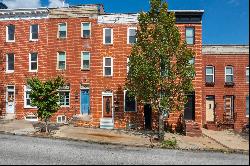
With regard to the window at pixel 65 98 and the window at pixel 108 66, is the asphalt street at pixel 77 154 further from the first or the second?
the window at pixel 108 66

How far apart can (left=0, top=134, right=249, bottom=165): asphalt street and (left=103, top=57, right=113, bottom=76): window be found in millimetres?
9913

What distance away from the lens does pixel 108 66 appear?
30.2 metres

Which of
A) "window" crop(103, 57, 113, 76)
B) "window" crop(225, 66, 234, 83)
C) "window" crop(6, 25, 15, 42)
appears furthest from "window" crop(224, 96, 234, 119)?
"window" crop(6, 25, 15, 42)

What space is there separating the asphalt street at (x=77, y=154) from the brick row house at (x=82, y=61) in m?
8.75

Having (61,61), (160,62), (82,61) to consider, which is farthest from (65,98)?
(160,62)

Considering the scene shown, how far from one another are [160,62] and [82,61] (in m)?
10.2

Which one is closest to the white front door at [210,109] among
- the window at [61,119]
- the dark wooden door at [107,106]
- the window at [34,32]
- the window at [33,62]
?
the dark wooden door at [107,106]

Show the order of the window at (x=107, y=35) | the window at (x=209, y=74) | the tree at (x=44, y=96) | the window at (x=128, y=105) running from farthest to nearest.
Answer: the window at (x=209, y=74) → the window at (x=107, y=35) → the window at (x=128, y=105) → the tree at (x=44, y=96)

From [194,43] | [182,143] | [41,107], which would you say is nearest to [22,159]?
[41,107]

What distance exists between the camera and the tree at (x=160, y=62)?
2288 centimetres

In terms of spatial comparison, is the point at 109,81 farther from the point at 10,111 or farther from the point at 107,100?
the point at 10,111

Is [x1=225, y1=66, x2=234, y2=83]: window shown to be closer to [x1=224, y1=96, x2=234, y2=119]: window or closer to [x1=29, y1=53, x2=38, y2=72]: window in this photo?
[x1=224, y1=96, x2=234, y2=119]: window

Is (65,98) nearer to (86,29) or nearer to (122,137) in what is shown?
(86,29)

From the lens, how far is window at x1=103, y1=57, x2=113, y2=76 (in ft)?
99.0
